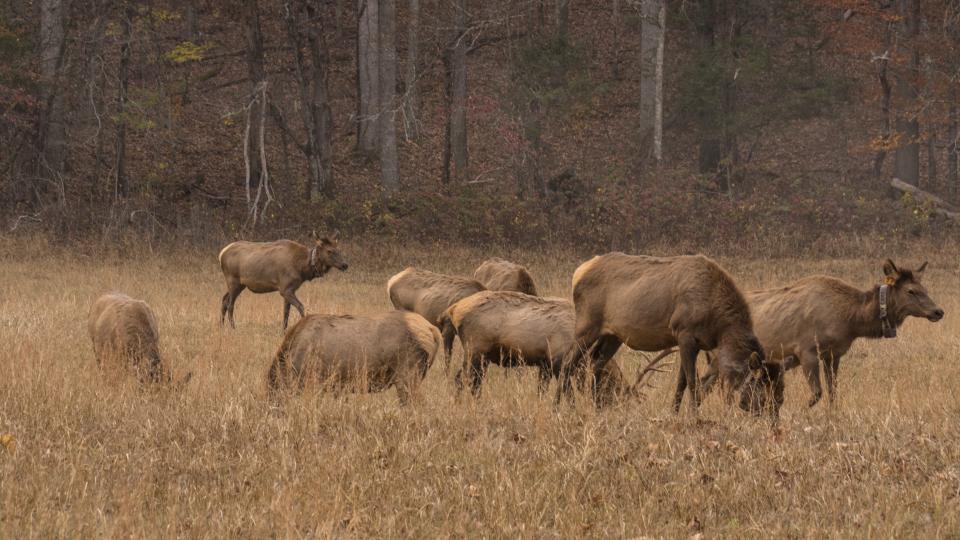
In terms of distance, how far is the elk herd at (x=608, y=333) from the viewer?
10656mm

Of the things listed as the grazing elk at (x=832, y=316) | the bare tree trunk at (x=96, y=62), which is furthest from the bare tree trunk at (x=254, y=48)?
the grazing elk at (x=832, y=316)

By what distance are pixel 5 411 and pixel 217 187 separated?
1041 inches

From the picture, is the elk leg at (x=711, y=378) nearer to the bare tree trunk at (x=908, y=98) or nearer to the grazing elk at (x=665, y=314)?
the grazing elk at (x=665, y=314)

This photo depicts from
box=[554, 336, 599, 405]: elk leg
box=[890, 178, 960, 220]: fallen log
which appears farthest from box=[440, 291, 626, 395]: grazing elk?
box=[890, 178, 960, 220]: fallen log

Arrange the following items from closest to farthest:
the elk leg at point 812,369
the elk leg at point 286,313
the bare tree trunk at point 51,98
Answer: the elk leg at point 812,369, the elk leg at point 286,313, the bare tree trunk at point 51,98

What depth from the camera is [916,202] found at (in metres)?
36.1

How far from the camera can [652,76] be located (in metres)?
36.5

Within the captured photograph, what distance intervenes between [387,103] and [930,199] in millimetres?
16885

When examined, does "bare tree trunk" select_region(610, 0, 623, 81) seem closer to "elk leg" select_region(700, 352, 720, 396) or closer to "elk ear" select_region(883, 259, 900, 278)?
"elk ear" select_region(883, 259, 900, 278)

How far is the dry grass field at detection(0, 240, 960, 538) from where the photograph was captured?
6.92m

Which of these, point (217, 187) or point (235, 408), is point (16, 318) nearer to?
point (235, 408)

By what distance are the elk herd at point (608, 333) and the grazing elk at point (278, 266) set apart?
19.7ft

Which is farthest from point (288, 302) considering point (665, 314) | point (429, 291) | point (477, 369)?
point (665, 314)

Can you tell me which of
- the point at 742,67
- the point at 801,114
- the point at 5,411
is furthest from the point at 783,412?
the point at 801,114
